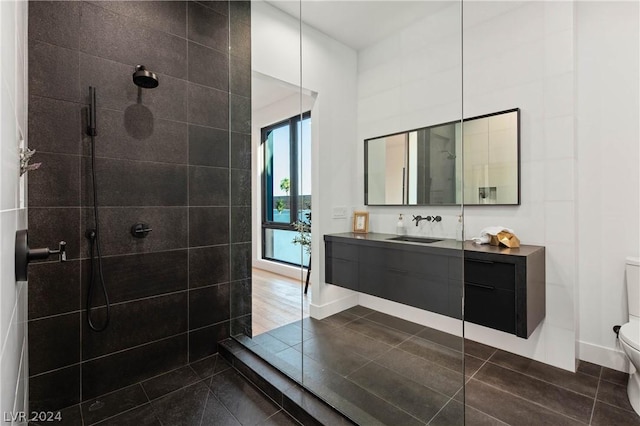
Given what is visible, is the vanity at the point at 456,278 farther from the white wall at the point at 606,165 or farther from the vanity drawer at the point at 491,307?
the white wall at the point at 606,165

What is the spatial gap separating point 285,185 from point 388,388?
205 centimetres

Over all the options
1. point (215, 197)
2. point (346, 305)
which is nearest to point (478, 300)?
point (346, 305)

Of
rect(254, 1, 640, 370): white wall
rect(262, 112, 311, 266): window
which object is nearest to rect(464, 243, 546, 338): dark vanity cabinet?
rect(254, 1, 640, 370): white wall

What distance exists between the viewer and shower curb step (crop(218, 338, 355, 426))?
4.95 feet

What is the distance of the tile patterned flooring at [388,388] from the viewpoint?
1567 millimetres

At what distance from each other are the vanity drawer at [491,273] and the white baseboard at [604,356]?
0.85m

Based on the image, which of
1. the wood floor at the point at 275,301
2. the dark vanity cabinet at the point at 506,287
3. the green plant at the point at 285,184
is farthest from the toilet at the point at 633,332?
the green plant at the point at 285,184

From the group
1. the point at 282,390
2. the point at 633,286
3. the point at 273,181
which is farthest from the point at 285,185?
the point at 633,286

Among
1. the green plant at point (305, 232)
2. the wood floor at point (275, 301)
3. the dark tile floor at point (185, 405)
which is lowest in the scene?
the dark tile floor at point (185, 405)

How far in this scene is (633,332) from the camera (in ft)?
5.55

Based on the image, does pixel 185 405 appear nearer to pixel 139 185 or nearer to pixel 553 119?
pixel 139 185

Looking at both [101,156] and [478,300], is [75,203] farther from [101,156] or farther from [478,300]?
[478,300]

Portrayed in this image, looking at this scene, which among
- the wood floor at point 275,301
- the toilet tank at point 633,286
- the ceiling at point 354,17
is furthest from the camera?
the wood floor at point 275,301

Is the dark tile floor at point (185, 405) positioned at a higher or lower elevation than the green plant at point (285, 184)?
lower
